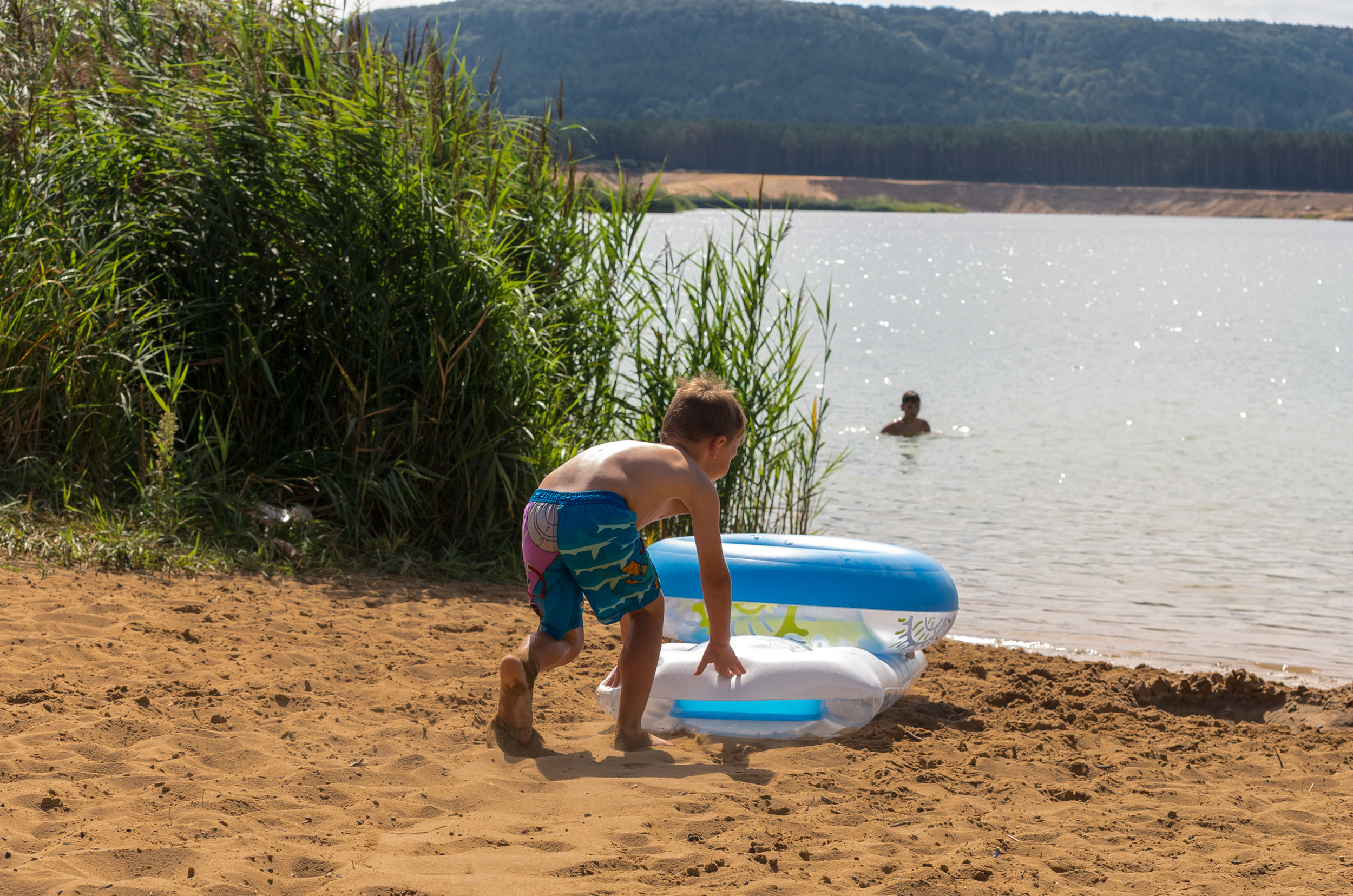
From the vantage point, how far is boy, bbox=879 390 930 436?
1342cm

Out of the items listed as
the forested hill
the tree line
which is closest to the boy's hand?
the tree line

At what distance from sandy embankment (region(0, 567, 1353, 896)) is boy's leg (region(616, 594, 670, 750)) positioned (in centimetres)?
9

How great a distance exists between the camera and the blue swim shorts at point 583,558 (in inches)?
133

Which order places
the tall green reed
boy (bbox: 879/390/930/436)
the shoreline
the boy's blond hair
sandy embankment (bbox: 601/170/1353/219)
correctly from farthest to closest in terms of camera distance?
1. sandy embankment (bbox: 601/170/1353/219)
2. boy (bbox: 879/390/930/436)
3. the tall green reed
4. the shoreline
5. the boy's blond hair

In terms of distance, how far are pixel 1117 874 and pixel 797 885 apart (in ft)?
2.70

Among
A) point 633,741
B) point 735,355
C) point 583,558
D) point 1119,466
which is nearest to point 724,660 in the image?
point 633,741

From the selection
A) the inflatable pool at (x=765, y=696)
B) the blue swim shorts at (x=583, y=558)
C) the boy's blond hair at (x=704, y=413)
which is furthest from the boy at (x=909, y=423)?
the blue swim shorts at (x=583, y=558)

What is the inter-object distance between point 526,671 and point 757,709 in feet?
2.85

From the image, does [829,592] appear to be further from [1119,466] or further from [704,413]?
[1119,466]

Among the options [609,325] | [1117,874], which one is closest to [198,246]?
[609,325]

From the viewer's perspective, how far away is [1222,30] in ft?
631

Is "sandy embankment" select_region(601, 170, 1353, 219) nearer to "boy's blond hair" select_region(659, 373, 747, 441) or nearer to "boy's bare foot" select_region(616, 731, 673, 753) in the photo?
"boy's blond hair" select_region(659, 373, 747, 441)

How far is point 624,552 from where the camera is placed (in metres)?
3.41

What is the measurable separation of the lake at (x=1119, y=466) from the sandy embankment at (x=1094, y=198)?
64365mm
